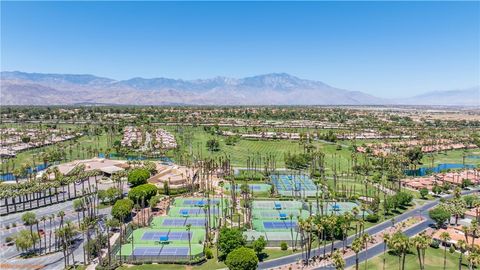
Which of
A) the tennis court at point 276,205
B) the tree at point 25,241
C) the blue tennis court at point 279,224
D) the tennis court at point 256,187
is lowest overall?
the blue tennis court at point 279,224

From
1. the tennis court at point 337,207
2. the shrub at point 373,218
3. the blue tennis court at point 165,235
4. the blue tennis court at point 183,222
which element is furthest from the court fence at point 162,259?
the shrub at point 373,218

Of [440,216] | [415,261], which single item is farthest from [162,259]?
[440,216]

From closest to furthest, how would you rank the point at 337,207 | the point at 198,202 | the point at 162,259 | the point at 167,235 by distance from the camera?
the point at 162,259
the point at 167,235
the point at 337,207
the point at 198,202

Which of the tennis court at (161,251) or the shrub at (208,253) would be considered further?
the shrub at (208,253)

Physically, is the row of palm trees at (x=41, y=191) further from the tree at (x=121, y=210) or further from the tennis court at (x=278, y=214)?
the tennis court at (x=278, y=214)

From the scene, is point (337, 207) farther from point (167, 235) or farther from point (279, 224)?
point (167, 235)

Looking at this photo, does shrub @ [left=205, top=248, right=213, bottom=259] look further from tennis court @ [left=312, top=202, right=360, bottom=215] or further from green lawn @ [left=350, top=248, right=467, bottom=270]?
→ tennis court @ [left=312, top=202, right=360, bottom=215]

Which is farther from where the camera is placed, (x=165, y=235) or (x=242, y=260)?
(x=165, y=235)
